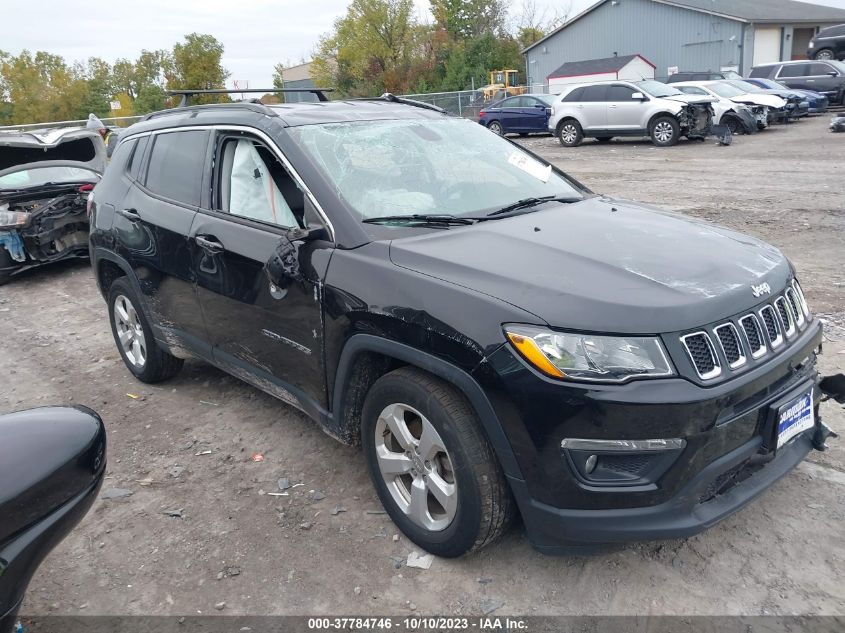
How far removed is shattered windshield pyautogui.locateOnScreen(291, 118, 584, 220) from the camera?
3.44 m

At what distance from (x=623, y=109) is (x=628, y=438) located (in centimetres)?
1825

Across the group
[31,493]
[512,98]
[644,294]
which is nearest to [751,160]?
[512,98]

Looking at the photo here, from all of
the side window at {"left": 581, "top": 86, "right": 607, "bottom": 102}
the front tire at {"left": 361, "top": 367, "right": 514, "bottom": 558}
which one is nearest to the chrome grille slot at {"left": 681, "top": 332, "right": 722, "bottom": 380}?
the front tire at {"left": 361, "top": 367, "right": 514, "bottom": 558}

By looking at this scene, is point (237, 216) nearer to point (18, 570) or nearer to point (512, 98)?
point (18, 570)

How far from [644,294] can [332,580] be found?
1748 millimetres

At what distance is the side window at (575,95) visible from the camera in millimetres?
20078

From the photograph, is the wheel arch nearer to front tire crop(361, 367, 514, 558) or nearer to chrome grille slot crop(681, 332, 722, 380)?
front tire crop(361, 367, 514, 558)

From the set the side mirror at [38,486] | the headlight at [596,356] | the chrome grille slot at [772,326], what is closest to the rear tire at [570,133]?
the chrome grille slot at [772,326]

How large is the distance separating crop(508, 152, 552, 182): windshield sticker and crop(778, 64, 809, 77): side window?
87.4 feet

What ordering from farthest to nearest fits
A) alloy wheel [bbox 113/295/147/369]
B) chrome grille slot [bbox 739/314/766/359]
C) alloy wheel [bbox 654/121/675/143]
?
alloy wheel [bbox 654/121/675/143]
alloy wheel [bbox 113/295/147/369]
chrome grille slot [bbox 739/314/766/359]

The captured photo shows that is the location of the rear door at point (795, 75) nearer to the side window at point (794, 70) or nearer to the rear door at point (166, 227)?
the side window at point (794, 70)

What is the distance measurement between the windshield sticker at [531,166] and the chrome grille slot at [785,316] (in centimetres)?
157

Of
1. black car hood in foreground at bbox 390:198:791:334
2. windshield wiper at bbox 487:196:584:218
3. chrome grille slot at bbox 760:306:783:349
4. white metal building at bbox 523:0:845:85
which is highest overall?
white metal building at bbox 523:0:845:85

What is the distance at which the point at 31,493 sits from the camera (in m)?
1.90
